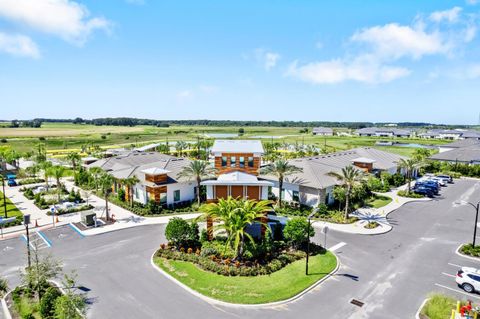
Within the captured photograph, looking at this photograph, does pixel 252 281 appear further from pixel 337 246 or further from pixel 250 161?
pixel 250 161

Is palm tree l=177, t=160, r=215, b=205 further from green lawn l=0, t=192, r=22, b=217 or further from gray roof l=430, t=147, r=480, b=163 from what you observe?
gray roof l=430, t=147, r=480, b=163

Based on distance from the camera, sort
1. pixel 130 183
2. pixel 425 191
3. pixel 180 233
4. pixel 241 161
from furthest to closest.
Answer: pixel 425 191 → pixel 130 183 → pixel 241 161 → pixel 180 233

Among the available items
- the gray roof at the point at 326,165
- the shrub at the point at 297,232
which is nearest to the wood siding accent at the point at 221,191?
the shrub at the point at 297,232

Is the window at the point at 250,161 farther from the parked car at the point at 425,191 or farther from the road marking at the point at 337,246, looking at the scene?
the parked car at the point at 425,191

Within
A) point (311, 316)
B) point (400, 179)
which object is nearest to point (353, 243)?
point (311, 316)

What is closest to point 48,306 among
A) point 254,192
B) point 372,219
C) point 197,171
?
point 254,192

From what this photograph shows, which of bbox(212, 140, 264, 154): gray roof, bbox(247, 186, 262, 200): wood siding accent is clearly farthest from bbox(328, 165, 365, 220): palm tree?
bbox(247, 186, 262, 200): wood siding accent
